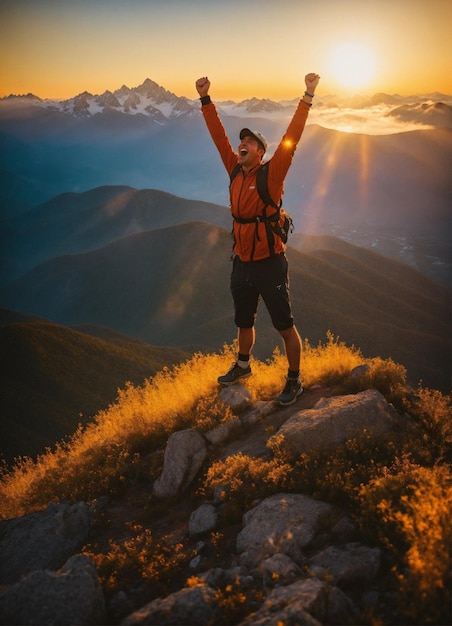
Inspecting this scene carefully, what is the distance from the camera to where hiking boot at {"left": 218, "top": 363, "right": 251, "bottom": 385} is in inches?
257

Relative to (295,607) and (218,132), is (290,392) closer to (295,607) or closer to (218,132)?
(295,607)

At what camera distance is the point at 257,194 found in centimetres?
493

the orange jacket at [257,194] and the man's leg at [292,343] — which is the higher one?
the orange jacket at [257,194]

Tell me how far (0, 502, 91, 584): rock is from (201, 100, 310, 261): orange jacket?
155 inches

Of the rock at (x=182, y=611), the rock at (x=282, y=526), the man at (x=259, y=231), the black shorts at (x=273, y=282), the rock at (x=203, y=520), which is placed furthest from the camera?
the black shorts at (x=273, y=282)

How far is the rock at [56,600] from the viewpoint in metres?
2.71

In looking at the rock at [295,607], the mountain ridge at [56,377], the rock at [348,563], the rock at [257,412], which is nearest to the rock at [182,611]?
the rock at [295,607]

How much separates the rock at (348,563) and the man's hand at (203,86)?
603 centimetres

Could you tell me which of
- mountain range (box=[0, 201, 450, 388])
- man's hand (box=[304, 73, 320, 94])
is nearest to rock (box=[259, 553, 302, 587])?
man's hand (box=[304, 73, 320, 94])

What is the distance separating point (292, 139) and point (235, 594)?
460 centimetres

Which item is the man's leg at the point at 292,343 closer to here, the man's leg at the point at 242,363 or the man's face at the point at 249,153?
the man's leg at the point at 242,363

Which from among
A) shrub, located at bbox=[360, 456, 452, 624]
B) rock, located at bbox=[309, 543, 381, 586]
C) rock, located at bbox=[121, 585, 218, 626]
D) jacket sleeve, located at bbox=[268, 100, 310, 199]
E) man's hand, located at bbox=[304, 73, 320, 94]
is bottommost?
rock, located at bbox=[121, 585, 218, 626]

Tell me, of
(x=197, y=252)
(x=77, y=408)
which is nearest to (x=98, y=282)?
(x=197, y=252)

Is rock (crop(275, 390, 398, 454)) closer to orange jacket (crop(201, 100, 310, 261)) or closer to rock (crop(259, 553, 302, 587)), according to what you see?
rock (crop(259, 553, 302, 587))
